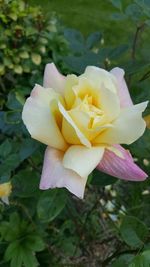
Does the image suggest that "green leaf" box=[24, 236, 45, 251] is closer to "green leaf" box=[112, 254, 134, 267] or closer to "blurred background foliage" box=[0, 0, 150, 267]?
"blurred background foliage" box=[0, 0, 150, 267]

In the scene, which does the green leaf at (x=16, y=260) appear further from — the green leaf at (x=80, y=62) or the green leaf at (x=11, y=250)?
the green leaf at (x=80, y=62)

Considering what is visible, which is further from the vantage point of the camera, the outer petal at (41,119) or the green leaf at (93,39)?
the green leaf at (93,39)

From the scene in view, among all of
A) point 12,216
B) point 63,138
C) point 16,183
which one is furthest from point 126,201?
point 63,138

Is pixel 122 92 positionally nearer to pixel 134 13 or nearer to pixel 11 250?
pixel 134 13

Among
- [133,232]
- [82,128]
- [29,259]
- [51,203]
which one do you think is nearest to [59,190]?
[51,203]

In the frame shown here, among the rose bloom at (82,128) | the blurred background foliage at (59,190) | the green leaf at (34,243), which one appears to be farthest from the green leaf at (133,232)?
the green leaf at (34,243)

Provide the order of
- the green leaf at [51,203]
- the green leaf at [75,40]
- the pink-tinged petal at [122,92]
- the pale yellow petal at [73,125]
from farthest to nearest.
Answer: the green leaf at [75,40] → the green leaf at [51,203] → the pink-tinged petal at [122,92] → the pale yellow petal at [73,125]

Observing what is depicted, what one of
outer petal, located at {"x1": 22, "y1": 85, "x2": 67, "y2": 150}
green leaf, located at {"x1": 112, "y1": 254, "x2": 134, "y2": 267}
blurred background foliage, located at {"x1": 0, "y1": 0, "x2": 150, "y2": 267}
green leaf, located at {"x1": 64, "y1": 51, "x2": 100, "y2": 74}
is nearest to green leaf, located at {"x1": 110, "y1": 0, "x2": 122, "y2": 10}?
blurred background foliage, located at {"x1": 0, "y1": 0, "x2": 150, "y2": 267}
